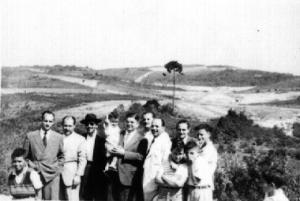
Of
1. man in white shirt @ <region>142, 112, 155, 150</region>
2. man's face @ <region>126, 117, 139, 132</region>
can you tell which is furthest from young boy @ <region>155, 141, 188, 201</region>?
man's face @ <region>126, 117, 139, 132</region>

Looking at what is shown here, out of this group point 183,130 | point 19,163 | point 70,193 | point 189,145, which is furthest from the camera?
point 70,193

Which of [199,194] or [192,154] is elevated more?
[192,154]

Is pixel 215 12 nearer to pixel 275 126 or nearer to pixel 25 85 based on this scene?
pixel 275 126

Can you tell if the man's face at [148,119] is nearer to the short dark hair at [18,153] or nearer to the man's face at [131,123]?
the man's face at [131,123]

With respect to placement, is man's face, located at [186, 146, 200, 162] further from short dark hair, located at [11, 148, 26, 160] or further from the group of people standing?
short dark hair, located at [11, 148, 26, 160]

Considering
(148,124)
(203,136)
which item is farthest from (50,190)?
(203,136)

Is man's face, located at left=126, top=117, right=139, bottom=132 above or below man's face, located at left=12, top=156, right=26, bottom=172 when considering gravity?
above

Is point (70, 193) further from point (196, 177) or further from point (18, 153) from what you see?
point (196, 177)

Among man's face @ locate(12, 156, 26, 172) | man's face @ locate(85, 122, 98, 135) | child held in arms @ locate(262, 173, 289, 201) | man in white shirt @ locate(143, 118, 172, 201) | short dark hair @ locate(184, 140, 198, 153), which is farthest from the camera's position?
man's face @ locate(85, 122, 98, 135)

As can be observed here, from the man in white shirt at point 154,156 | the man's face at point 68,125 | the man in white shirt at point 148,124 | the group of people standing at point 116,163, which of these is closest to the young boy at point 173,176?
the group of people standing at point 116,163
